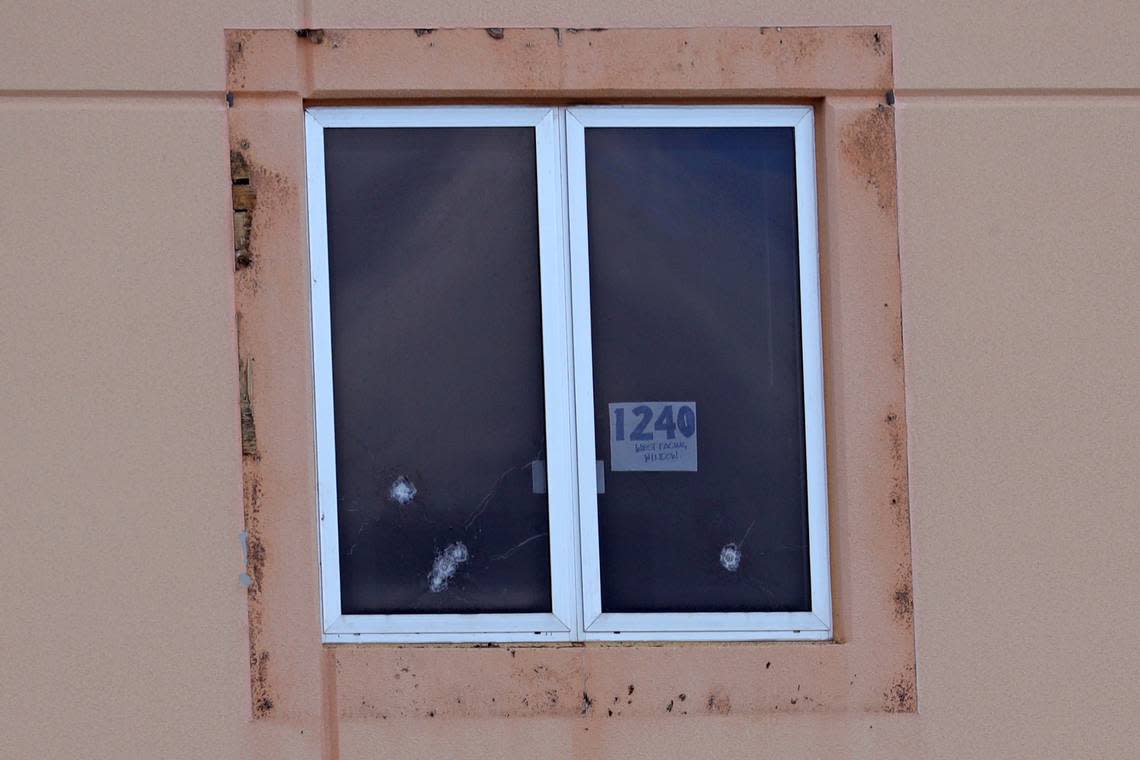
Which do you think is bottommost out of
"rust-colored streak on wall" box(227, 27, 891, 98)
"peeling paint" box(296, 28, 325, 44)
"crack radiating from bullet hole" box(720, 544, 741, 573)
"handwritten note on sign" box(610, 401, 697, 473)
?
"crack radiating from bullet hole" box(720, 544, 741, 573)

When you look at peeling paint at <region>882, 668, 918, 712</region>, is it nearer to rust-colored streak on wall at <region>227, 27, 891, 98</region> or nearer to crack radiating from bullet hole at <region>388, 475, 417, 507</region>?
crack radiating from bullet hole at <region>388, 475, 417, 507</region>

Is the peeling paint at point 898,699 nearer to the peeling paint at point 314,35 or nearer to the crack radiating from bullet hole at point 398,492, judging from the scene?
the crack radiating from bullet hole at point 398,492

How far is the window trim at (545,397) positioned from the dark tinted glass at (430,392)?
0.03 meters

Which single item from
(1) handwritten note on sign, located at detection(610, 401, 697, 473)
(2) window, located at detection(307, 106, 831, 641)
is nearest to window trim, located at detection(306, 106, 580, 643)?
(2) window, located at detection(307, 106, 831, 641)

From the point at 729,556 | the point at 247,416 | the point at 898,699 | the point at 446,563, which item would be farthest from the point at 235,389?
the point at 898,699

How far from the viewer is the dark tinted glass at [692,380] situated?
3068 millimetres

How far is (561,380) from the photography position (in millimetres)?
3045

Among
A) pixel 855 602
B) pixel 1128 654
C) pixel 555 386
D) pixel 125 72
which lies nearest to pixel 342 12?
pixel 125 72

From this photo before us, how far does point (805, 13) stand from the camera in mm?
3020

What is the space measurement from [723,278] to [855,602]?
3.08 ft

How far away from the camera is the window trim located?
9.94ft

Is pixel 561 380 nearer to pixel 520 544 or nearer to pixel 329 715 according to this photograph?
pixel 520 544

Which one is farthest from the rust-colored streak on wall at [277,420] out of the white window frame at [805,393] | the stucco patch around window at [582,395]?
the white window frame at [805,393]

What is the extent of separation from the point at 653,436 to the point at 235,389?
1124mm
